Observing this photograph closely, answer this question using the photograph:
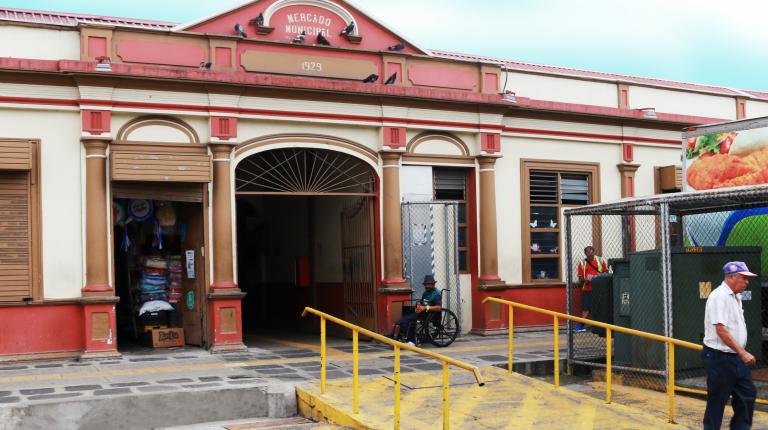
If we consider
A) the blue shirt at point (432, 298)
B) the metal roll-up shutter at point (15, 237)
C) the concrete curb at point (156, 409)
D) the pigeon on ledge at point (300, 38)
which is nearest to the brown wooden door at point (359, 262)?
the blue shirt at point (432, 298)

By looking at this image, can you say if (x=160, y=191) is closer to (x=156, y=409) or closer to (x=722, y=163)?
(x=156, y=409)

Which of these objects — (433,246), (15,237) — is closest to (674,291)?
(433,246)

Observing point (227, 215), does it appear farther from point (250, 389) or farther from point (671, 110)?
point (671, 110)

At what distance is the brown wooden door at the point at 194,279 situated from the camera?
14.1m

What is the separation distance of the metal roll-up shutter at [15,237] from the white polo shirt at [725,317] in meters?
9.24

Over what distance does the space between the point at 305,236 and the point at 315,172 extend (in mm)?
2846

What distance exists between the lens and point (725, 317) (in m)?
8.15

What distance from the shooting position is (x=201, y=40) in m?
14.0

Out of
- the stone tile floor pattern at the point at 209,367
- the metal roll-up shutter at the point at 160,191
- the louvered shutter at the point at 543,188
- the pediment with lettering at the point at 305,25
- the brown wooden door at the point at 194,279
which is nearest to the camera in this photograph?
the stone tile floor pattern at the point at 209,367

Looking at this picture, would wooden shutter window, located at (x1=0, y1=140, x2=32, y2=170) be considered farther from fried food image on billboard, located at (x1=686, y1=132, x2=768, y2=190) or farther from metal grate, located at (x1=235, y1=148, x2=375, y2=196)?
fried food image on billboard, located at (x1=686, y1=132, x2=768, y2=190)

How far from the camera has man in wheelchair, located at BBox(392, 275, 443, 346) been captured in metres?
14.2

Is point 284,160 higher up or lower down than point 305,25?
lower down

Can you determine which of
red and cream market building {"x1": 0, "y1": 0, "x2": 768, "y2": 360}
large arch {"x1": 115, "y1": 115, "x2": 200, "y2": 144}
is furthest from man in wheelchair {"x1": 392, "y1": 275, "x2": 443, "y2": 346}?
large arch {"x1": 115, "y1": 115, "x2": 200, "y2": 144}

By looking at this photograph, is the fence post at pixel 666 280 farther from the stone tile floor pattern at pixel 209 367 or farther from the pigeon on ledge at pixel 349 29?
the pigeon on ledge at pixel 349 29
